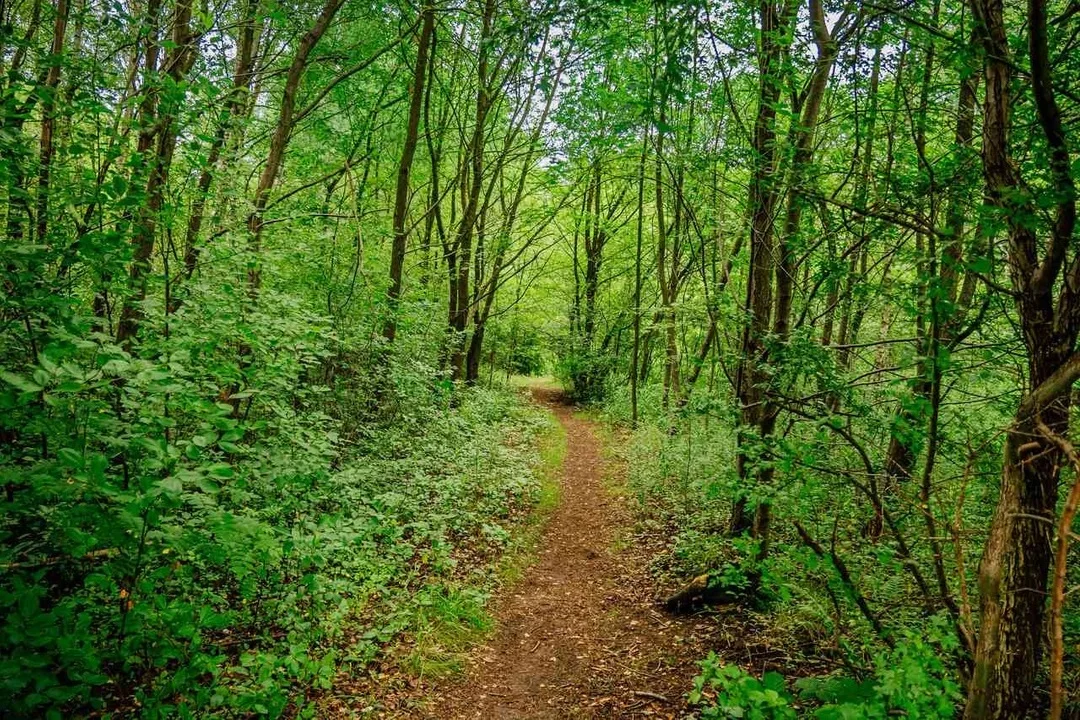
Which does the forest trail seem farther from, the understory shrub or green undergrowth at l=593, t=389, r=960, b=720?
the understory shrub

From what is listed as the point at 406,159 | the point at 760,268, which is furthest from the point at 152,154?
the point at 406,159

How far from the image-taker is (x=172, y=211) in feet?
13.6

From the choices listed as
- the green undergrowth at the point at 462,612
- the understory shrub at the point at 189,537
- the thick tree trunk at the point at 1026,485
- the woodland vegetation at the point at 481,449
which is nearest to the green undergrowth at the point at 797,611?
the woodland vegetation at the point at 481,449

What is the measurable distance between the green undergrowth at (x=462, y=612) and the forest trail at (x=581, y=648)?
0.50 feet

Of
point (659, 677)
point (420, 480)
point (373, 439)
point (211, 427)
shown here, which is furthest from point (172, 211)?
point (659, 677)

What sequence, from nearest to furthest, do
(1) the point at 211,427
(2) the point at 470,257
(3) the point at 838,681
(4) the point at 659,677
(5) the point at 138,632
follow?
1. (5) the point at 138,632
2. (1) the point at 211,427
3. (3) the point at 838,681
4. (4) the point at 659,677
5. (2) the point at 470,257

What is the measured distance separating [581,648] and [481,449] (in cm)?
518

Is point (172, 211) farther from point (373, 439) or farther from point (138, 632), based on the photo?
point (373, 439)

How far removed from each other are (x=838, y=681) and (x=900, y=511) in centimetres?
383

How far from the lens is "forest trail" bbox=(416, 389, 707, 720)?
470 centimetres

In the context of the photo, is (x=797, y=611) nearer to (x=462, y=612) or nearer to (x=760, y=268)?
(x=462, y=612)

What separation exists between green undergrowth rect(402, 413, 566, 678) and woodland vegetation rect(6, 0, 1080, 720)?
145 millimetres

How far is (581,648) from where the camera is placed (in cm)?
562

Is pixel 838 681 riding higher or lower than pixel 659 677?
higher
